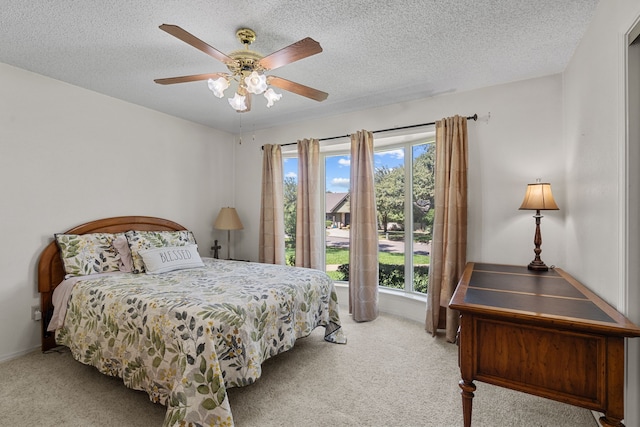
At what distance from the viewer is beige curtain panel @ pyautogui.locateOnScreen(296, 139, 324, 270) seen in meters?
3.91

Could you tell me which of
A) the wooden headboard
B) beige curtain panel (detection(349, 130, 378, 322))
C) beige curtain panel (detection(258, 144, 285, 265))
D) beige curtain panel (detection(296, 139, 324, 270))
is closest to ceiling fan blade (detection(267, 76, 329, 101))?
beige curtain panel (detection(349, 130, 378, 322))

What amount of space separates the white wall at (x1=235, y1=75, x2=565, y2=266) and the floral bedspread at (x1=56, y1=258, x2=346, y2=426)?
175 centimetres

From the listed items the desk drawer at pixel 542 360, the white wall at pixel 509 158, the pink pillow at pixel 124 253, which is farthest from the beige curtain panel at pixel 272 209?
the desk drawer at pixel 542 360

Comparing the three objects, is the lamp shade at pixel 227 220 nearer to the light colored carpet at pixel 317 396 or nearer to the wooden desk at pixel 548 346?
the light colored carpet at pixel 317 396

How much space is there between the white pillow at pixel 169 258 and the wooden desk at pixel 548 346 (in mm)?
2561

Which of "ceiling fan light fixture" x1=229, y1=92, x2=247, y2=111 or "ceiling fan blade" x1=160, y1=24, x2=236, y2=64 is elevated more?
"ceiling fan blade" x1=160, y1=24, x2=236, y2=64

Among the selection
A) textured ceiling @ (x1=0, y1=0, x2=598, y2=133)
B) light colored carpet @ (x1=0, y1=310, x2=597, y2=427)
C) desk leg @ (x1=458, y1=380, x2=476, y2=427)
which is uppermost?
textured ceiling @ (x1=0, y1=0, x2=598, y2=133)

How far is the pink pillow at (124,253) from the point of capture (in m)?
2.99

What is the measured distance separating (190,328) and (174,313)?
17 cm

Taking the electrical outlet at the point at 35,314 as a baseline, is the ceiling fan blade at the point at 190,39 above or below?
above

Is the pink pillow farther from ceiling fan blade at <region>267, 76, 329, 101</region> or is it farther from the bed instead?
ceiling fan blade at <region>267, 76, 329, 101</region>

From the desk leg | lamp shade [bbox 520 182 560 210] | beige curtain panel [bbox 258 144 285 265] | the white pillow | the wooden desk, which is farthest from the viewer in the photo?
beige curtain panel [bbox 258 144 285 265]

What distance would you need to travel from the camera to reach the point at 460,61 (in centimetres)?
251

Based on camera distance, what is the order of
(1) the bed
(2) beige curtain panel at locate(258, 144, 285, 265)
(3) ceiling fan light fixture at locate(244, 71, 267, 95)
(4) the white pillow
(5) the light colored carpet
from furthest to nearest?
(2) beige curtain panel at locate(258, 144, 285, 265), (4) the white pillow, (3) ceiling fan light fixture at locate(244, 71, 267, 95), (5) the light colored carpet, (1) the bed
